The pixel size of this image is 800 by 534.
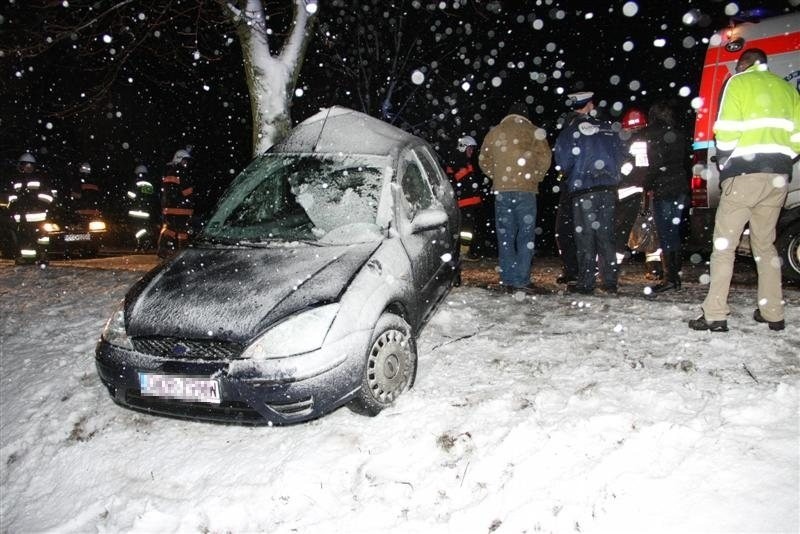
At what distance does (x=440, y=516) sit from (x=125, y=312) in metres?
2.39

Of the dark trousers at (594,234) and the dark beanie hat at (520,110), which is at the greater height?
the dark beanie hat at (520,110)

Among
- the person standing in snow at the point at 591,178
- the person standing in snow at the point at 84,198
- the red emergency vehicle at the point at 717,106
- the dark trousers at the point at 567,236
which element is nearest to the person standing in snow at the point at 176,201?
the person standing in snow at the point at 84,198

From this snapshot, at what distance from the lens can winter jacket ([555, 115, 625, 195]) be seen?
525 centimetres

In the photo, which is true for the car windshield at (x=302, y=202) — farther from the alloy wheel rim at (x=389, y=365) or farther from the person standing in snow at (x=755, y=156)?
the person standing in snow at (x=755, y=156)

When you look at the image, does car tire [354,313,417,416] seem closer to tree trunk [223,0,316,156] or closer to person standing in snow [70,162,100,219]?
tree trunk [223,0,316,156]

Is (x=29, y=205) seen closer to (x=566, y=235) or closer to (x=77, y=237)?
→ (x=77, y=237)

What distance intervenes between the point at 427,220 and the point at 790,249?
432 centimetres

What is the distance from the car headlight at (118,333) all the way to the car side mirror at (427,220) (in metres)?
2.09

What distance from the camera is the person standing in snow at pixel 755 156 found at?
3701mm

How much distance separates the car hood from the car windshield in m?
0.19

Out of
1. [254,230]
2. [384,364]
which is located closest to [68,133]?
[254,230]

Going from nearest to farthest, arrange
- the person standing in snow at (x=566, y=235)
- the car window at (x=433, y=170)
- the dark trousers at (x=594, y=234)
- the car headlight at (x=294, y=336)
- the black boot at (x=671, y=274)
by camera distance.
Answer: the car headlight at (x=294, y=336) → the car window at (x=433, y=170) → the dark trousers at (x=594, y=234) → the black boot at (x=671, y=274) → the person standing in snow at (x=566, y=235)

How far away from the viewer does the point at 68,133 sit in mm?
20344

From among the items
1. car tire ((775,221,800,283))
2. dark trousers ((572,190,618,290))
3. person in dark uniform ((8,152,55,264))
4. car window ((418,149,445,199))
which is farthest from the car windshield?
person in dark uniform ((8,152,55,264))
